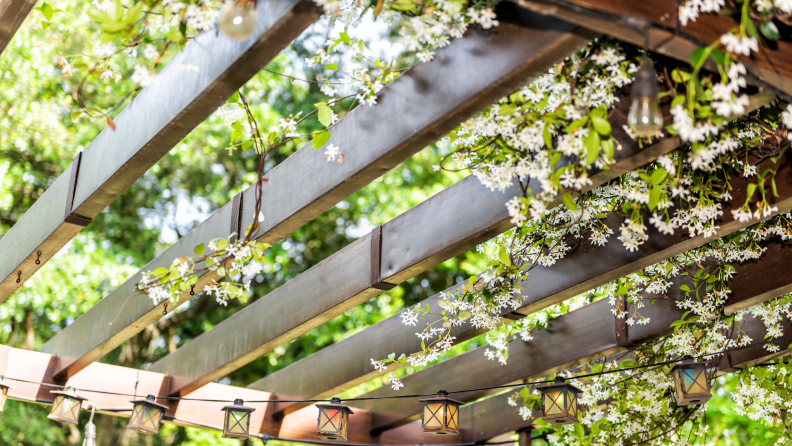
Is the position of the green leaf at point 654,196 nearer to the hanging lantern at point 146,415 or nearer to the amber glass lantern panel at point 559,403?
the amber glass lantern panel at point 559,403

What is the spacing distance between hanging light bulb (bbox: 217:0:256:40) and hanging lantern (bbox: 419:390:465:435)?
218 centimetres

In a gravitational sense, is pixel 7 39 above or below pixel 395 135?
above

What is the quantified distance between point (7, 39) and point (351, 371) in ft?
6.94

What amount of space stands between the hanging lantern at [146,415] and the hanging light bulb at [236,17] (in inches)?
98.6

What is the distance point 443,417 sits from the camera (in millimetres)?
3117

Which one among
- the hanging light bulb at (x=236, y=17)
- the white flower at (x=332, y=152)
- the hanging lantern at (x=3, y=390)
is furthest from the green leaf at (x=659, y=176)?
the hanging lantern at (x=3, y=390)

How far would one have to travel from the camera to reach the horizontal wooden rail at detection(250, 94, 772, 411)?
6.66 feet

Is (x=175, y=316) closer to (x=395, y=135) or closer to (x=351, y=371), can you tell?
(x=351, y=371)

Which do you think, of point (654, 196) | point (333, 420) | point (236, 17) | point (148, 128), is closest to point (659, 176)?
point (654, 196)

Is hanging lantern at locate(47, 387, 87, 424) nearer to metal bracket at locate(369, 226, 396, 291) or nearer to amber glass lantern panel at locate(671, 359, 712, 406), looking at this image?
metal bracket at locate(369, 226, 396, 291)

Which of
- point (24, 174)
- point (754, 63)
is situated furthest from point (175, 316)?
point (754, 63)

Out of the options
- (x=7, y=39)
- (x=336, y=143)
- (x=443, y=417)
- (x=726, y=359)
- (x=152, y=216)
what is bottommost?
(x=443, y=417)

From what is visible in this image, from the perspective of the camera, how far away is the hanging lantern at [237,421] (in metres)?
3.33

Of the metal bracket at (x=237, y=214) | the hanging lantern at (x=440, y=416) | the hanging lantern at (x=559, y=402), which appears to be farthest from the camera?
the hanging lantern at (x=440, y=416)
